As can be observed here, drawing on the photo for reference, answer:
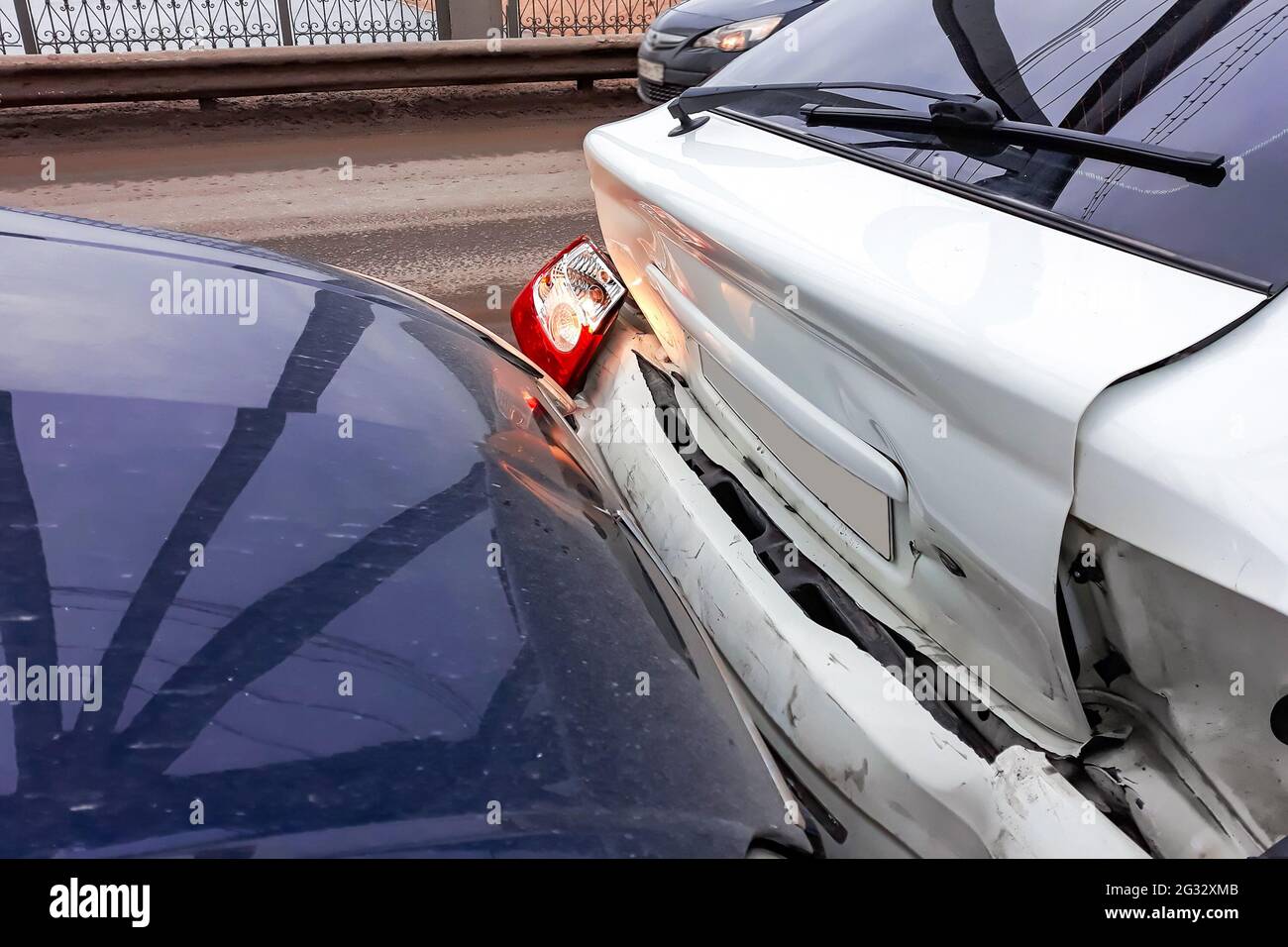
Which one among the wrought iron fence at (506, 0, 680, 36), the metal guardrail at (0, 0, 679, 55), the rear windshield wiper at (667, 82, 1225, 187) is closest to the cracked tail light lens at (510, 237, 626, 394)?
the rear windshield wiper at (667, 82, 1225, 187)

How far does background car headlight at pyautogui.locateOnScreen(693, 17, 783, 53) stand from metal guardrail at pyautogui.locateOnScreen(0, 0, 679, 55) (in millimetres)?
4391

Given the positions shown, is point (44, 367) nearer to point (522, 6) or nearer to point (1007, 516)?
point (1007, 516)

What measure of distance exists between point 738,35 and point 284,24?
210 inches

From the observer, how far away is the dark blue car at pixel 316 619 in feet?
3.02

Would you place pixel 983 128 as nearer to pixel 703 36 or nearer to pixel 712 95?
pixel 712 95

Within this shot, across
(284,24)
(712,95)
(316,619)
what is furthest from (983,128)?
(284,24)

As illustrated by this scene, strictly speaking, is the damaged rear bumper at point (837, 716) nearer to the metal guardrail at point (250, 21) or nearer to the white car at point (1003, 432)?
the white car at point (1003, 432)

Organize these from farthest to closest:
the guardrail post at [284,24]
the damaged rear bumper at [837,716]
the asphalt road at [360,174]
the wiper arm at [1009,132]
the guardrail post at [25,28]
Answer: the guardrail post at [284,24] → the guardrail post at [25,28] → the asphalt road at [360,174] → the wiper arm at [1009,132] → the damaged rear bumper at [837,716]

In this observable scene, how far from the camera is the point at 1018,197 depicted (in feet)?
5.31

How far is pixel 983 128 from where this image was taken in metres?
1.72

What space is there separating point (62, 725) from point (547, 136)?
7992mm

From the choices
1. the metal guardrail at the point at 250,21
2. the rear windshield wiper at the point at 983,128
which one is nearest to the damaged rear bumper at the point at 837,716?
the rear windshield wiper at the point at 983,128

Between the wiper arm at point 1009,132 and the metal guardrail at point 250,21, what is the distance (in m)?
9.27
